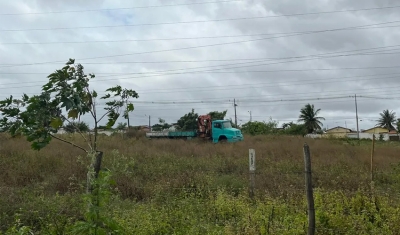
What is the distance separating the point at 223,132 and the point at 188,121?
57.9 ft

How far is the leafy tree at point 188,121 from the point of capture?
47469 mm

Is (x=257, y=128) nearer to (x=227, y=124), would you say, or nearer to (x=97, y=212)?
(x=227, y=124)

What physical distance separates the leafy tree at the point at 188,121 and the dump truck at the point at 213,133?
13.5 meters

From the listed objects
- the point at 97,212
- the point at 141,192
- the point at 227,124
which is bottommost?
the point at 141,192

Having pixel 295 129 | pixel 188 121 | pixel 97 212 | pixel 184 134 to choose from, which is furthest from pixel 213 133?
pixel 295 129

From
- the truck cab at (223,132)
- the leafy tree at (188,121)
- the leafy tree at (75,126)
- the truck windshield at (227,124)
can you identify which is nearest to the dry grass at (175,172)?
the leafy tree at (75,126)

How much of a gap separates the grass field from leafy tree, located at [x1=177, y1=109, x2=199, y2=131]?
32254 millimetres

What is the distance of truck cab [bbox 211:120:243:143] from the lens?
30547mm

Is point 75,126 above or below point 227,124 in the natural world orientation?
below

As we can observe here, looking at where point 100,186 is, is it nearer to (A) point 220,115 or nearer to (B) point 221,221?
(B) point 221,221

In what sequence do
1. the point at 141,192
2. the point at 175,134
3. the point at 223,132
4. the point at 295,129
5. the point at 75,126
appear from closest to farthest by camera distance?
1. the point at 75,126
2. the point at 141,192
3. the point at 223,132
4. the point at 175,134
5. the point at 295,129

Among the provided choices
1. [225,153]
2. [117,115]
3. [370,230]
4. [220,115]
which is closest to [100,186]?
[117,115]

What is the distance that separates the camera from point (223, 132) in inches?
1214

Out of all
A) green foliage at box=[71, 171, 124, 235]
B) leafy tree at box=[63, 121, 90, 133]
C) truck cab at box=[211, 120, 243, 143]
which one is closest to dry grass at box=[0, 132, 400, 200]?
leafy tree at box=[63, 121, 90, 133]
